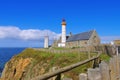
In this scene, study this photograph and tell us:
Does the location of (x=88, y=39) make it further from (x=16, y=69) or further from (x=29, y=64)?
(x=16, y=69)

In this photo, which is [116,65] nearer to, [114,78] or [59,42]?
[114,78]

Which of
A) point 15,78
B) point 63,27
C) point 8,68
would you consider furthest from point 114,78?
point 63,27

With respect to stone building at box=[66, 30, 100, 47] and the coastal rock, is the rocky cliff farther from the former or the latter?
stone building at box=[66, 30, 100, 47]

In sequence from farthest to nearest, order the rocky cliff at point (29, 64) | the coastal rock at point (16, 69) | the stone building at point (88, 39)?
the stone building at point (88, 39) < the coastal rock at point (16, 69) < the rocky cliff at point (29, 64)

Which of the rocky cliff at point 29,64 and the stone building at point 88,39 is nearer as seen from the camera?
the rocky cliff at point 29,64

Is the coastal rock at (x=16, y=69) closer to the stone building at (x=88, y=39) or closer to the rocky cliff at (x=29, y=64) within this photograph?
the rocky cliff at (x=29, y=64)

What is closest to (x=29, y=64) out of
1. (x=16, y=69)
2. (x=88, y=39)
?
(x=16, y=69)

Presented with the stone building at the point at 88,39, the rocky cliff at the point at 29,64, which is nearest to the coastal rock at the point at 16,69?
the rocky cliff at the point at 29,64

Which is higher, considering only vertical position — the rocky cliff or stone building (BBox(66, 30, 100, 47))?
stone building (BBox(66, 30, 100, 47))

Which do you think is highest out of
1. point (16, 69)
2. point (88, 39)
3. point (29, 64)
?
point (88, 39)

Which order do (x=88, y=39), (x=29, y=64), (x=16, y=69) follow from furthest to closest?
(x=88, y=39) → (x=16, y=69) → (x=29, y=64)

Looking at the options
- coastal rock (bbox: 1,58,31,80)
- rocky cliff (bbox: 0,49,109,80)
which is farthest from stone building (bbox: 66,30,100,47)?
coastal rock (bbox: 1,58,31,80)

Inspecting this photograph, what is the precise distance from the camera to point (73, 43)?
207ft

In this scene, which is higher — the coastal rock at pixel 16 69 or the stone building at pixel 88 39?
the stone building at pixel 88 39
